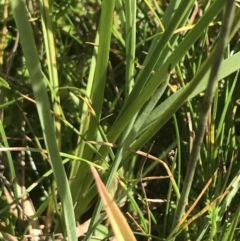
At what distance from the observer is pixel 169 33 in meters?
0.59

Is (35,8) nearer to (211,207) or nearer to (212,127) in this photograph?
(212,127)

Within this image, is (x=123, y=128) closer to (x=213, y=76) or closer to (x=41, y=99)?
(x=41, y=99)

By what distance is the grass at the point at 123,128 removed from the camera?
1.92ft

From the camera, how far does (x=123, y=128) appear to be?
0.69 metres

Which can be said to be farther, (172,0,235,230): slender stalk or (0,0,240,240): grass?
(0,0,240,240): grass

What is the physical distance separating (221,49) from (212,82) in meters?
0.03

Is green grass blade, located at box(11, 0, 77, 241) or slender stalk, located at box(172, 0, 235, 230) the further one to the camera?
green grass blade, located at box(11, 0, 77, 241)

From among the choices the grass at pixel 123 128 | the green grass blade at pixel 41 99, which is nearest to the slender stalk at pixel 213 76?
the grass at pixel 123 128

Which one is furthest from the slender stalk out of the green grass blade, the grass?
the green grass blade

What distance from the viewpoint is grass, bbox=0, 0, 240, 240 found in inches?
23.0

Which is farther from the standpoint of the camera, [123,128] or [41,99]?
[123,128]

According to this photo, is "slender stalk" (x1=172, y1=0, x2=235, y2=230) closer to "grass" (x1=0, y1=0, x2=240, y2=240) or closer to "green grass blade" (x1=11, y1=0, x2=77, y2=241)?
"grass" (x1=0, y1=0, x2=240, y2=240)

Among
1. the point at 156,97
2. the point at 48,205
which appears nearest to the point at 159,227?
the point at 48,205

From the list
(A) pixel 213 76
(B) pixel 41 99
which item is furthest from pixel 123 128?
(A) pixel 213 76
